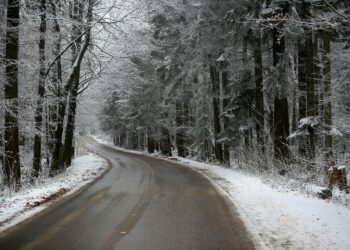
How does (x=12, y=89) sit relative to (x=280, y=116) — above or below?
above

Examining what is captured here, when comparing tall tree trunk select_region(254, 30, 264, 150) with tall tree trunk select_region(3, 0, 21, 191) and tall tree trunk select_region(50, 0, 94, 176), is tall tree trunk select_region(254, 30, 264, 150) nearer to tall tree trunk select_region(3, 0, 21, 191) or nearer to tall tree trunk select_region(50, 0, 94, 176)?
tall tree trunk select_region(50, 0, 94, 176)

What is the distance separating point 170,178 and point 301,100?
26.9ft

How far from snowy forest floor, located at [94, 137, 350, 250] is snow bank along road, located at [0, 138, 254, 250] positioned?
1.16 feet

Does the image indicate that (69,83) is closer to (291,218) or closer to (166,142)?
(291,218)

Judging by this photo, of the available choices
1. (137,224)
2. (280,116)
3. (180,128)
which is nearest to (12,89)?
(137,224)

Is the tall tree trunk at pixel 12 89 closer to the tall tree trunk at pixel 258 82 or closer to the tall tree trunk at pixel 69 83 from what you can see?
the tall tree trunk at pixel 69 83

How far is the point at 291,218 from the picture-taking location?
928 centimetres

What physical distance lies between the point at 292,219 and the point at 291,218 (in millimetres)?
94

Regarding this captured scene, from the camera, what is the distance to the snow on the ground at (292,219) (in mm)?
7434

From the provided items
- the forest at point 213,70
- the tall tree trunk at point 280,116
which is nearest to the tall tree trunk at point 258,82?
the forest at point 213,70

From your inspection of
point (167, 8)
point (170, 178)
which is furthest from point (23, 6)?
point (167, 8)

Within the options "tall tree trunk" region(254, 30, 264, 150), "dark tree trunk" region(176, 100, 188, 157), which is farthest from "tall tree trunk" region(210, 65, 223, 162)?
"dark tree trunk" region(176, 100, 188, 157)

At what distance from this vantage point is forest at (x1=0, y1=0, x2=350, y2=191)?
48.9ft

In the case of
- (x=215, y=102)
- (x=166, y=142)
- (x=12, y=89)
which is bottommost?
(x=166, y=142)
